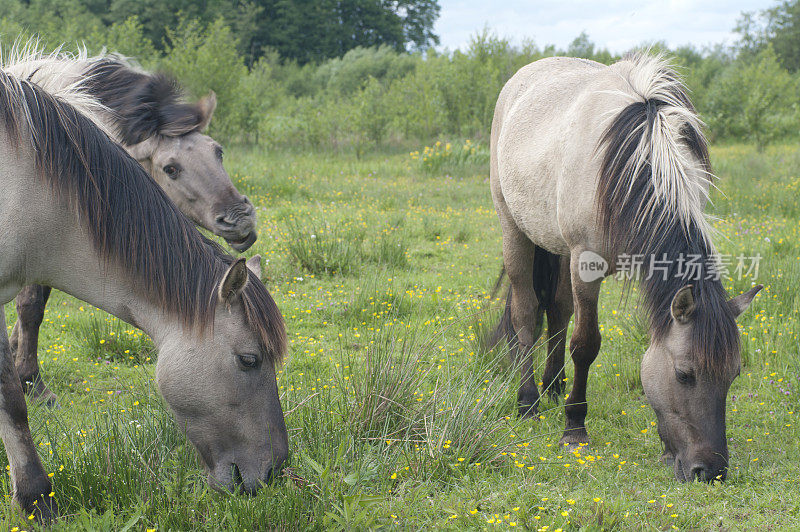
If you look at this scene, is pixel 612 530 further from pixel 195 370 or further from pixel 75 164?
pixel 75 164

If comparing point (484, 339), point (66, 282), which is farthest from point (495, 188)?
point (66, 282)

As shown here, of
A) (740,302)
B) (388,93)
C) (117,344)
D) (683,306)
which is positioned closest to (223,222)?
(117,344)

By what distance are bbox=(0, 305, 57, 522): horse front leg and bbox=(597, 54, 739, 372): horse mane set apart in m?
2.90

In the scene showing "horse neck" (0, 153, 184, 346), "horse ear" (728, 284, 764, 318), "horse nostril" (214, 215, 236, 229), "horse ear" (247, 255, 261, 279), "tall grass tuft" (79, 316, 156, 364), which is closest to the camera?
"horse neck" (0, 153, 184, 346)

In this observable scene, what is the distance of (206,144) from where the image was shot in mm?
4555

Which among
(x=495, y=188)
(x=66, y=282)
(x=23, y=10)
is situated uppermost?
(x=23, y=10)

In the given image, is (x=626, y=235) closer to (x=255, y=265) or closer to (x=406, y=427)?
(x=406, y=427)

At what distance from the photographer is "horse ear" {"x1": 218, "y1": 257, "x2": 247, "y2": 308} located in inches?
93.5

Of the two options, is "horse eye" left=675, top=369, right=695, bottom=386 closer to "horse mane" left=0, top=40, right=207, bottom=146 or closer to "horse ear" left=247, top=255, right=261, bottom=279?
"horse ear" left=247, top=255, right=261, bottom=279

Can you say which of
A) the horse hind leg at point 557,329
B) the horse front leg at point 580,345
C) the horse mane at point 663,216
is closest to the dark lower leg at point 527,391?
the horse hind leg at point 557,329

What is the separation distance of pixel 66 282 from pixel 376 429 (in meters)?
1.61

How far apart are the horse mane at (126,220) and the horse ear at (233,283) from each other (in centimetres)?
4

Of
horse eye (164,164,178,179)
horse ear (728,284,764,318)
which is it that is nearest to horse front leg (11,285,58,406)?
horse eye (164,164,178,179)

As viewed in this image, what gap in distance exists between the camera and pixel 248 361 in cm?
256
